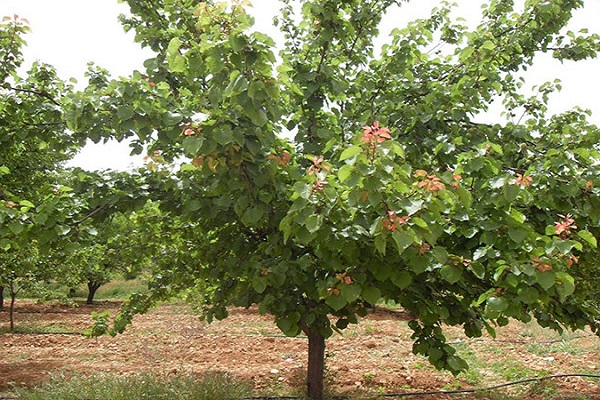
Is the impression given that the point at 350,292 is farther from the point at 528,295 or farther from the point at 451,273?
the point at 528,295

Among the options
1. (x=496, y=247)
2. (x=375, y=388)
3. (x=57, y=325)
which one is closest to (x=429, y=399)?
(x=375, y=388)

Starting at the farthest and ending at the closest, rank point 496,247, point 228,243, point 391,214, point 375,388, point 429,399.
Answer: point 375,388 < point 429,399 < point 228,243 < point 496,247 < point 391,214

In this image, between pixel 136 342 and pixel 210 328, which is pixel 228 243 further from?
pixel 210 328

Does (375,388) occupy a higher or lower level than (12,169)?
lower

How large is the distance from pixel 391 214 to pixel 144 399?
3.60m

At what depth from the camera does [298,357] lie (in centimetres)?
817

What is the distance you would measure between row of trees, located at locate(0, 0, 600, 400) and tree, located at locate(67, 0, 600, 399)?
1 centimetres

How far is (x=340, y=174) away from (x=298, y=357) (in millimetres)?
6685

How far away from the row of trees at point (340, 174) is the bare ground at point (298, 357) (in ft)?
5.75

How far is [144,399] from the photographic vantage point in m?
4.54

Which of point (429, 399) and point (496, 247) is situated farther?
point (429, 399)

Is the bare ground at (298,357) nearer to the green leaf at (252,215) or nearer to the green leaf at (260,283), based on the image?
the green leaf at (260,283)

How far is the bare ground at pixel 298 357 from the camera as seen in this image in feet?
20.5

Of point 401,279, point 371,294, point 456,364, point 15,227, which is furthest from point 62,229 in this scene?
point 456,364
